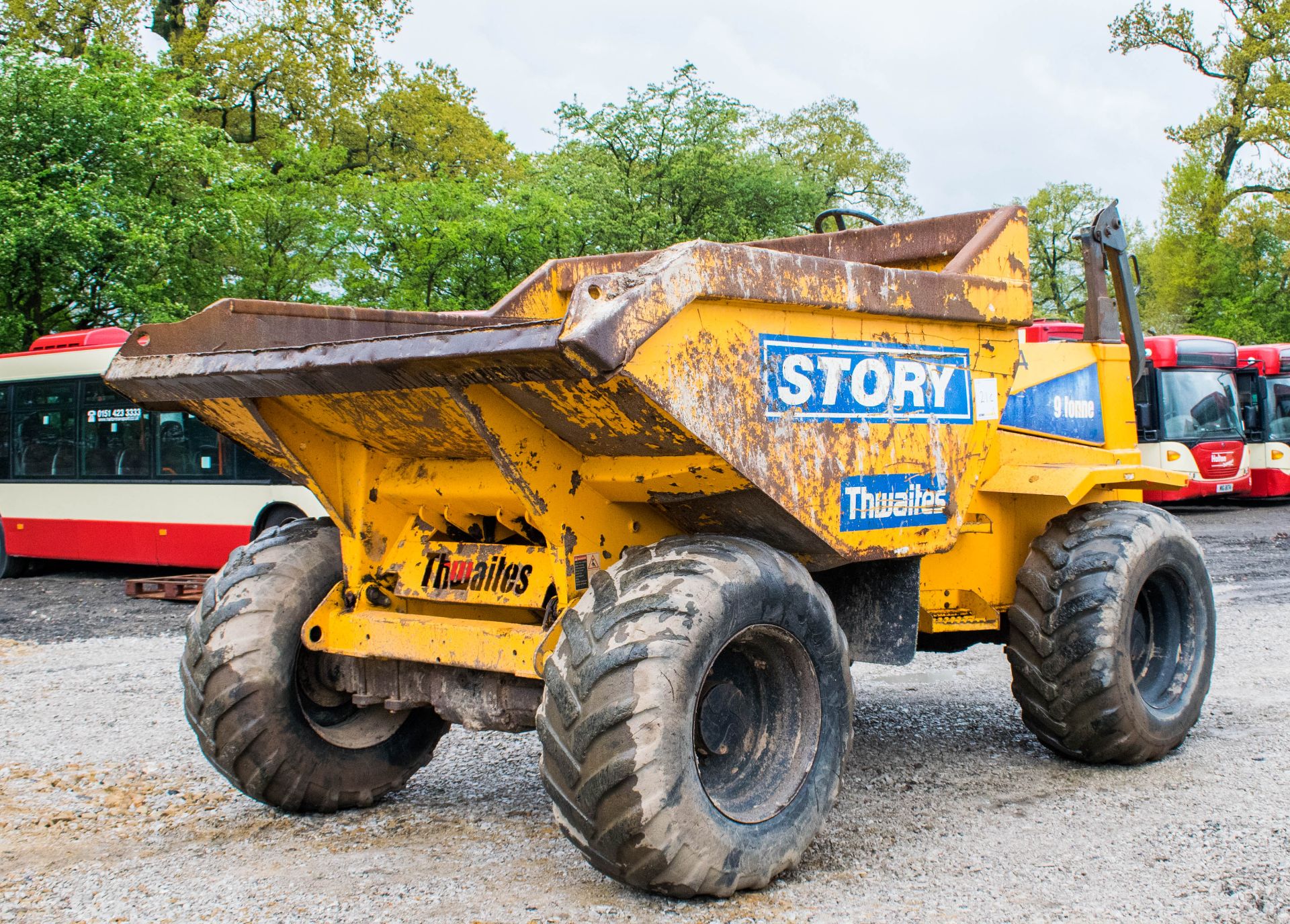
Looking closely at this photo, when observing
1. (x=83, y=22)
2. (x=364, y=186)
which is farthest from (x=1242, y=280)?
(x=83, y=22)

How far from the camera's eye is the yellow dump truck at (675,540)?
3342 millimetres

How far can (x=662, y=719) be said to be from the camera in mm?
3283

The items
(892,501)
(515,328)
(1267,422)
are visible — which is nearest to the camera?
(515,328)

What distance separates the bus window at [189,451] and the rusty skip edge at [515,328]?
9404 mm

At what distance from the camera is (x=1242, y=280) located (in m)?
41.5

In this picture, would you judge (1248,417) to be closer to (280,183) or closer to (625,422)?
(280,183)

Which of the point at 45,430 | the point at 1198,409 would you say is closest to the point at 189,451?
the point at 45,430

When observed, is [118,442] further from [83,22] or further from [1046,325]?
[83,22]

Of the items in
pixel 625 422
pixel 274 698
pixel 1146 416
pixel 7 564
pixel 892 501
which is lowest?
pixel 274 698

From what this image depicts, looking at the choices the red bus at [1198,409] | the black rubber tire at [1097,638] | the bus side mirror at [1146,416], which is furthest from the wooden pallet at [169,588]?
the red bus at [1198,409]

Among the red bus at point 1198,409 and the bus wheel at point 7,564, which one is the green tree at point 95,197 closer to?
the bus wheel at point 7,564

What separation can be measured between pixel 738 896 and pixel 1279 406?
23079 millimetres

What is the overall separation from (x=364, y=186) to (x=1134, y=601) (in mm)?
19013

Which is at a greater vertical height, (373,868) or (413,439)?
(413,439)
